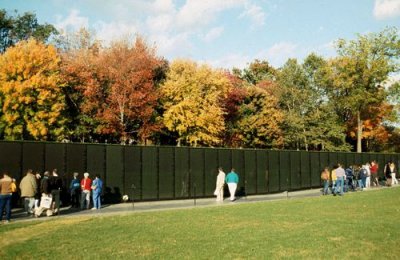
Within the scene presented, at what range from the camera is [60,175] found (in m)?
23.9

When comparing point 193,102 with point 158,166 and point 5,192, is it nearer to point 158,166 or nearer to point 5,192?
point 158,166

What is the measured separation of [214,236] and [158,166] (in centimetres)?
1595

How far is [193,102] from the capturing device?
153 feet

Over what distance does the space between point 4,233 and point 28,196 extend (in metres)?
4.96

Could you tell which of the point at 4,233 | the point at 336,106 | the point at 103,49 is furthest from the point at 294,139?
the point at 4,233

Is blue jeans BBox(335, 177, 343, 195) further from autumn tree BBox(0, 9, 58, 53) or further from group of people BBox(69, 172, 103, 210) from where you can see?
autumn tree BBox(0, 9, 58, 53)

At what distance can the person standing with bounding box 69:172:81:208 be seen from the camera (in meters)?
22.9

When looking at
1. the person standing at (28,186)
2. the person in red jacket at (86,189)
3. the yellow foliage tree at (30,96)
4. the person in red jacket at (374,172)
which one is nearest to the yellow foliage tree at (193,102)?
the yellow foliage tree at (30,96)

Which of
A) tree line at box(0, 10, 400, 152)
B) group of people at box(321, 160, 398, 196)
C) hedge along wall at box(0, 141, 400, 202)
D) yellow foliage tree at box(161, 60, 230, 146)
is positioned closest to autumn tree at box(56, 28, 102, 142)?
tree line at box(0, 10, 400, 152)

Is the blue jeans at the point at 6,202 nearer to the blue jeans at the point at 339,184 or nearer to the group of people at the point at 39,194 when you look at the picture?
the group of people at the point at 39,194

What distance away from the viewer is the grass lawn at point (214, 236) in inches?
412

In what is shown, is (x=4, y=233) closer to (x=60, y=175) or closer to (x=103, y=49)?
(x=60, y=175)

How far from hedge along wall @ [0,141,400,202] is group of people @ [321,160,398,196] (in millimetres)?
4446

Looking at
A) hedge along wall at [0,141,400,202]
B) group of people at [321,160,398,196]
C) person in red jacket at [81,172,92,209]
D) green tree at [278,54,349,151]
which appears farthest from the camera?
green tree at [278,54,349,151]
